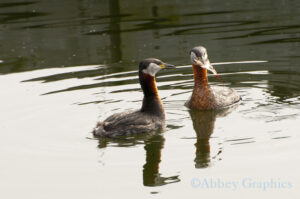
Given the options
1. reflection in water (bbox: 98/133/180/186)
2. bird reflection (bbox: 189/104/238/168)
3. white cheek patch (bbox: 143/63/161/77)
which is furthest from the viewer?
white cheek patch (bbox: 143/63/161/77)

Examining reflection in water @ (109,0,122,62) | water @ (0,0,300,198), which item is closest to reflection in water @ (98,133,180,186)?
water @ (0,0,300,198)

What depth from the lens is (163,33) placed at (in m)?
18.2

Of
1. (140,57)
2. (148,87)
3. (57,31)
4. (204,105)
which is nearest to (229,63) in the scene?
(140,57)

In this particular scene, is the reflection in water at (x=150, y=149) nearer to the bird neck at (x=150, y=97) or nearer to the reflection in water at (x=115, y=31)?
the bird neck at (x=150, y=97)

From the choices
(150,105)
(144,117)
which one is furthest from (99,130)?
(150,105)

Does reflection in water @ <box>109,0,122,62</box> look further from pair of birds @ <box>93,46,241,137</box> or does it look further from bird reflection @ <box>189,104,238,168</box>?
bird reflection @ <box>189,104,238,168</box>

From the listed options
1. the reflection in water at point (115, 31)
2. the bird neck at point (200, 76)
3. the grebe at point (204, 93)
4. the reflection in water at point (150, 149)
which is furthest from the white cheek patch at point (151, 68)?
the reflection in water at point (115, 31)

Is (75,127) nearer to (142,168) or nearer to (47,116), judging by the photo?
(47,116)

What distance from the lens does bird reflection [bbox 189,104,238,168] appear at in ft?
29.6

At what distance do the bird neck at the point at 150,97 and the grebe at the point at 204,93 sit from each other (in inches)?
52.7

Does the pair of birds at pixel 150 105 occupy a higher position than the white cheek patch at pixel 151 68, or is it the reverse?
the white cheek patch at pixel 151 68

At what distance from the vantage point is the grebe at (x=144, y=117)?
33.4 feet

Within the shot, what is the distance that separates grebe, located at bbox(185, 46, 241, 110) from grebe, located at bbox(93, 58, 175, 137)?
1310mm

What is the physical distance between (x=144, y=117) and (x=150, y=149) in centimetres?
93
